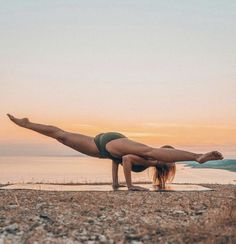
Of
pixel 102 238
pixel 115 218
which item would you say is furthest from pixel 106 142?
pixel 102 238

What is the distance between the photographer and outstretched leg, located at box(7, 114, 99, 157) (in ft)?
37.9

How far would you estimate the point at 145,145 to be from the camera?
11312 mm

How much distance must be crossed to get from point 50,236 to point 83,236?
0.40 meters

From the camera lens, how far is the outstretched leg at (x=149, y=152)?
11.0 m

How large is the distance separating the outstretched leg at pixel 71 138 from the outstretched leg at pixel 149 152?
0.43 metres

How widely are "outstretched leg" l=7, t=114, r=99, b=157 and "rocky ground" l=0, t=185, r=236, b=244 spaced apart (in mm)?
1436

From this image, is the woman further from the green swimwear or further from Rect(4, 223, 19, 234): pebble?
Rect(4, 223, 19, 234): pebble

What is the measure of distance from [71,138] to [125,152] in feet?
3.88

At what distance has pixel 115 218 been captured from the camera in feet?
25.6

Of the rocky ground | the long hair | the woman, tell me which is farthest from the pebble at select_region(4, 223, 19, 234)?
the long hair

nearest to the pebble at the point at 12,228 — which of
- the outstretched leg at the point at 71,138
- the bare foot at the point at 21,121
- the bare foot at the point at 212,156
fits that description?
the outstretched leg at the point at 71,138

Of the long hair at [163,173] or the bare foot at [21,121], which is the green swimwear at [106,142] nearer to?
the long hair at [163,173]

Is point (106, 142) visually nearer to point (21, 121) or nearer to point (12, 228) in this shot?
point (21, 121)

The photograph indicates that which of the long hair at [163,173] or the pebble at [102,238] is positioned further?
the long hair at [163,173]
